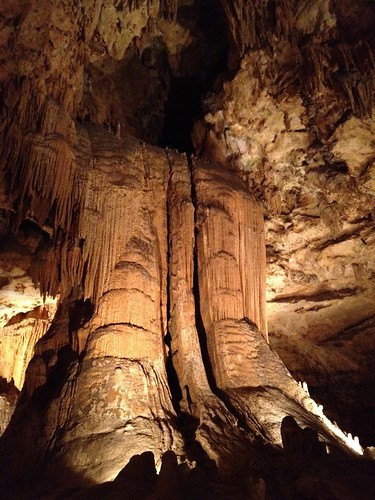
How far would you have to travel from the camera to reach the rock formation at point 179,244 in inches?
216

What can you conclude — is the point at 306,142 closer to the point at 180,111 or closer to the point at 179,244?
the point at 179,244

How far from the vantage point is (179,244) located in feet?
27.1

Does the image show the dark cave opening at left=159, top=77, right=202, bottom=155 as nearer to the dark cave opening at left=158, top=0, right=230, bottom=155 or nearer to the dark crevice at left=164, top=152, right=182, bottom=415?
the dark cave opening at left=158, top=0, right=230, bottom=155

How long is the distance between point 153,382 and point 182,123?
26.1ft

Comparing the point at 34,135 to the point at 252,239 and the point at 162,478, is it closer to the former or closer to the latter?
the point at 252,239

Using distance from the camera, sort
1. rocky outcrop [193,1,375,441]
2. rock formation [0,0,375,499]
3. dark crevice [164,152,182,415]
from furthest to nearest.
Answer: rocky outcrop [193,1,375,441]
dark crevice [164,152,182,415]
rock formation [0,0,375,499]

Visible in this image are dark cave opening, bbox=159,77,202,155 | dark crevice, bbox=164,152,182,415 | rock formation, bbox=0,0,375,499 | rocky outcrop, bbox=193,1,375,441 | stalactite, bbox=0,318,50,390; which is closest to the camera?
rock formation, bbox=0,0,375,499

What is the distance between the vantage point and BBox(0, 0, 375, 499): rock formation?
549 centimetres

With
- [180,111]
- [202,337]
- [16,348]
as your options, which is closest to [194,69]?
[180,111]

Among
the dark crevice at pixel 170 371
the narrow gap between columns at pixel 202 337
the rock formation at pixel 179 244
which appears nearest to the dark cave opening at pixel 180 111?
the rock formation at pixel 179 244

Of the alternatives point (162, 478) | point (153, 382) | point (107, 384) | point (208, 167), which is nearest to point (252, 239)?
point (208, 167)

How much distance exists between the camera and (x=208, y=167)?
371 inches

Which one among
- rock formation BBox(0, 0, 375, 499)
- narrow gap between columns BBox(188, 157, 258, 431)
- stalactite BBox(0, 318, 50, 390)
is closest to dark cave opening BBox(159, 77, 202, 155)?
rock formation BBox(0, 0, 375, 499)

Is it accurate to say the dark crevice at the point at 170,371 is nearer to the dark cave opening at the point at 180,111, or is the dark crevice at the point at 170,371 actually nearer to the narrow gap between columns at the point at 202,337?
the narrow gap between columns at the point at 202,337
